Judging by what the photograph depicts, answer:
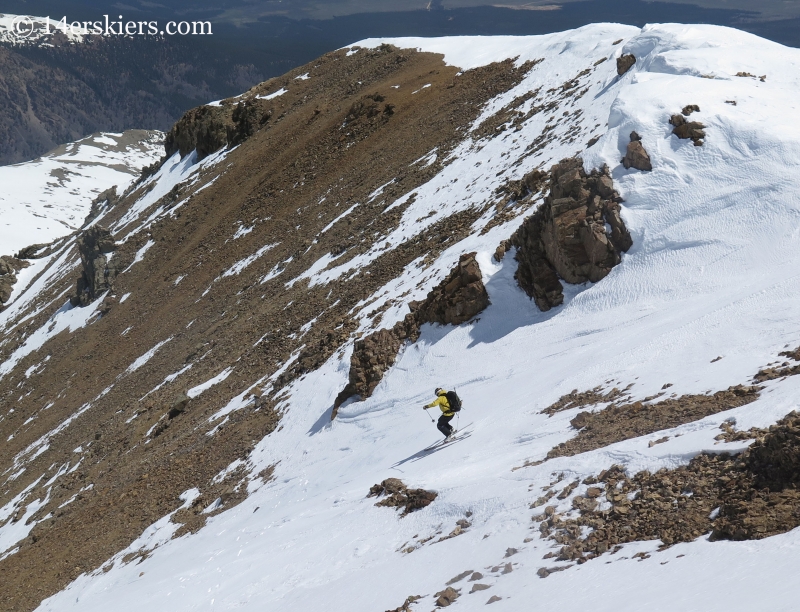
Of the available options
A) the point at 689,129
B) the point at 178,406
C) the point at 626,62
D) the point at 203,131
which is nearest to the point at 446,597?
the point at 689,129

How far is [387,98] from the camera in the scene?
48312 mm

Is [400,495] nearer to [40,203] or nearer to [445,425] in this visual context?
[445,425]

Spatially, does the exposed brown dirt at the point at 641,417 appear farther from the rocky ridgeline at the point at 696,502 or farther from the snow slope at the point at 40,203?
the snow slope at the point at 40,203

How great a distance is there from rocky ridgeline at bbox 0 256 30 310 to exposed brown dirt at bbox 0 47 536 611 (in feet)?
40.7

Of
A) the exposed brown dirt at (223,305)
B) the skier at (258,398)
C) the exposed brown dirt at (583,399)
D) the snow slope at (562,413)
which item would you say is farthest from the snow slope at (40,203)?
the exposed brown dirt at (583,399)

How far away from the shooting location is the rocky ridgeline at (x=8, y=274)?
2874 inches

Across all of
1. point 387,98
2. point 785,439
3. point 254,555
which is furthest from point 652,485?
point 387,98

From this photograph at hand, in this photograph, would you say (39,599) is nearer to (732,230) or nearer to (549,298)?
(549,298)

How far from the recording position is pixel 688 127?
17.8m

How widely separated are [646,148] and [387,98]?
33239 mm

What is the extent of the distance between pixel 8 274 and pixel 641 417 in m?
84.4

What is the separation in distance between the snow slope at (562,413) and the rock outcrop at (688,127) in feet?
0.66

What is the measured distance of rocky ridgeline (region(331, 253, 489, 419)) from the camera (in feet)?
62.9

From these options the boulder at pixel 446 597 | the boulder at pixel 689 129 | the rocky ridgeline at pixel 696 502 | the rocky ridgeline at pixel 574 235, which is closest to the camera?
the rocky ridgeline at pixel 696 502
